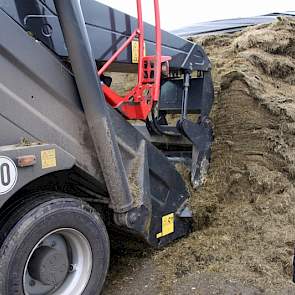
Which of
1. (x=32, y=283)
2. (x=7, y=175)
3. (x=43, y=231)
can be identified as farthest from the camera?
(x=32, y=283)

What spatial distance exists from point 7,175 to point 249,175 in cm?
272

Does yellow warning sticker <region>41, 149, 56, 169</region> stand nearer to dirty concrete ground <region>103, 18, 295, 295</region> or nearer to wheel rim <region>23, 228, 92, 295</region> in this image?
wheel rim <region>23, 228, 92, 295</region>

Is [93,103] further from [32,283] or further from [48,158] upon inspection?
[32,283]

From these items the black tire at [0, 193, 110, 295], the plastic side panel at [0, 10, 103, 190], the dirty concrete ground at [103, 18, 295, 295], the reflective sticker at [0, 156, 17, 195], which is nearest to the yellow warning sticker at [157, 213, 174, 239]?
the dirty concrete ground at [103, 18, 295, 295]

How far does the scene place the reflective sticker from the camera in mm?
2613

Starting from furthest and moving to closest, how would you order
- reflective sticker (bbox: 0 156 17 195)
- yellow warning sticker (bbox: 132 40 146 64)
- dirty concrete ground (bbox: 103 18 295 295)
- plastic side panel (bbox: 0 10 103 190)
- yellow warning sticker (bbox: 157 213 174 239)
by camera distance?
1. yellow warning sticker (bbox: 157 213 174 239)
2. yellow warning sticker (bbox: 132 40 146 64)
3. dirty concrete ground (bbox: 103 18 295 295)
4. plastic side panel (bbox: 0 10 103 190)
5. reflective sticker (bbox: 0 156 17 195)

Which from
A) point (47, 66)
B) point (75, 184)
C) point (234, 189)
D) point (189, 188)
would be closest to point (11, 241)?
point (75, 184)

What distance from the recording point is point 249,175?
4758 millimetres

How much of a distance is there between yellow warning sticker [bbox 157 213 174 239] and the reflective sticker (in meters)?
1.49

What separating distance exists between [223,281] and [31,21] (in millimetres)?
2096

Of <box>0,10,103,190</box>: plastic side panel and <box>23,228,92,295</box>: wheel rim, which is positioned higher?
<box>0,10,103,190</box>: plastic side panel

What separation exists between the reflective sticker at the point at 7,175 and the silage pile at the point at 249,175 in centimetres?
133

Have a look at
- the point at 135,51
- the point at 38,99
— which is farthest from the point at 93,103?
the point at 135,51

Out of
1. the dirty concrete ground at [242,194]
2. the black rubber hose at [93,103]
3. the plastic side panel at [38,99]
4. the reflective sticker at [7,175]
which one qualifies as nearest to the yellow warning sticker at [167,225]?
the dirty concrete ground at [242,194]
